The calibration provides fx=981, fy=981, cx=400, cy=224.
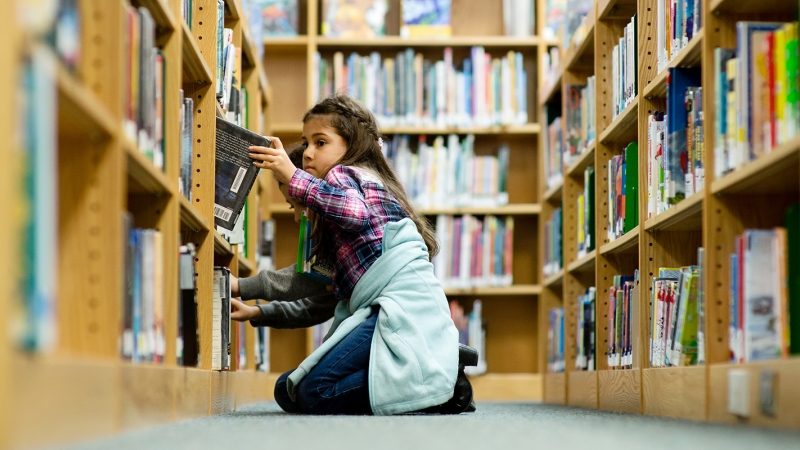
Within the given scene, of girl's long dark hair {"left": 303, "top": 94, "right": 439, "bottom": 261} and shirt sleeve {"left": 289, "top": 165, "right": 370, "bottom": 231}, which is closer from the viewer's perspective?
shirt sleeve {"left": 289, "top": 165, "right": 370, "bottom": 231}

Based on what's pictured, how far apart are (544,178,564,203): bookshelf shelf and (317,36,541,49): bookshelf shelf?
865mm

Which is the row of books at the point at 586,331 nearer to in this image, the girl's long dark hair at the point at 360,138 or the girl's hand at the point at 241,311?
the girl's long dark hair at the point at 360,138

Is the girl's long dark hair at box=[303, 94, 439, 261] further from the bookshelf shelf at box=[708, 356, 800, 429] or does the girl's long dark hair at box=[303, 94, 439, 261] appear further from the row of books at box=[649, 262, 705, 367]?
the bookshelf shelf at box=[708, 356, 800, 429]

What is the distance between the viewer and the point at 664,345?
2.67 metres

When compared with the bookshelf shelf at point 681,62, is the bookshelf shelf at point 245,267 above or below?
below

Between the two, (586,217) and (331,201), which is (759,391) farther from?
(586,217)

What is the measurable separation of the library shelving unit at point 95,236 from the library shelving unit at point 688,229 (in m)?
1.18

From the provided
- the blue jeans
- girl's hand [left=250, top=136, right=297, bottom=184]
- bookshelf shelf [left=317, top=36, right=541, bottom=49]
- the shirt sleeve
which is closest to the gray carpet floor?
the blue jeans

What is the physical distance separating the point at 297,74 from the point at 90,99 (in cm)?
381

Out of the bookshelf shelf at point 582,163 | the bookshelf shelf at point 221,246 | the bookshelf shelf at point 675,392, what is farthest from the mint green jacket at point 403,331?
the bookshelf shelf at point 582,163

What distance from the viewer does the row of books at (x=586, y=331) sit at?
3.66 m

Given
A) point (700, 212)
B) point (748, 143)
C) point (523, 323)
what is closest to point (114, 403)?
point (748, 143)

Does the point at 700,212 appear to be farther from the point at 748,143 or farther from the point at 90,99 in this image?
the point at 90,99

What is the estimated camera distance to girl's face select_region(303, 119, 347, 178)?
2959mm
